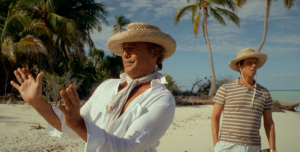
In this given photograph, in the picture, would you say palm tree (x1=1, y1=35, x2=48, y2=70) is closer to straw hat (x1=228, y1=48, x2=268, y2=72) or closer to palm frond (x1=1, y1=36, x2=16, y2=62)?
palm frond (x1=1, y1=36, x2=16, y2=62)

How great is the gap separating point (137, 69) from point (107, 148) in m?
0.79

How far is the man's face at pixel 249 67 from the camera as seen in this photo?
304 centimetres

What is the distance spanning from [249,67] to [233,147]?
3.66 feet

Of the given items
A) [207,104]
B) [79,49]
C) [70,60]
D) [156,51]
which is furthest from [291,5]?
[156,51]

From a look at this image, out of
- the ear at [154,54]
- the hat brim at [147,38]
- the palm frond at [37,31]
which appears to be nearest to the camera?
the hat brim at [147,38]

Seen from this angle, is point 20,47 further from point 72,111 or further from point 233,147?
point 72,111

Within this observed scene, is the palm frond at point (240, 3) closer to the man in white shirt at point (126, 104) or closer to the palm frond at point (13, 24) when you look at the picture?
the palm frond at point (13, 24)

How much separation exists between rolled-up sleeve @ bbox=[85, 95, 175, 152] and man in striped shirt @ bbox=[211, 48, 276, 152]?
164 cm

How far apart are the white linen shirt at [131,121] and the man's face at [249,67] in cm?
168

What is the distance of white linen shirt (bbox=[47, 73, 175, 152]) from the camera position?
3.79 ft

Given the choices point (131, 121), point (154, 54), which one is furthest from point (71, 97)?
point (154, 54)

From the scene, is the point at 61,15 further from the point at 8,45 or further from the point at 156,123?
the point at 156,123

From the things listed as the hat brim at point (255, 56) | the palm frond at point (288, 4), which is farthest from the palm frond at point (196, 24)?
the hat brim at point (255, 56)

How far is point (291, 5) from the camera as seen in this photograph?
16969mm
